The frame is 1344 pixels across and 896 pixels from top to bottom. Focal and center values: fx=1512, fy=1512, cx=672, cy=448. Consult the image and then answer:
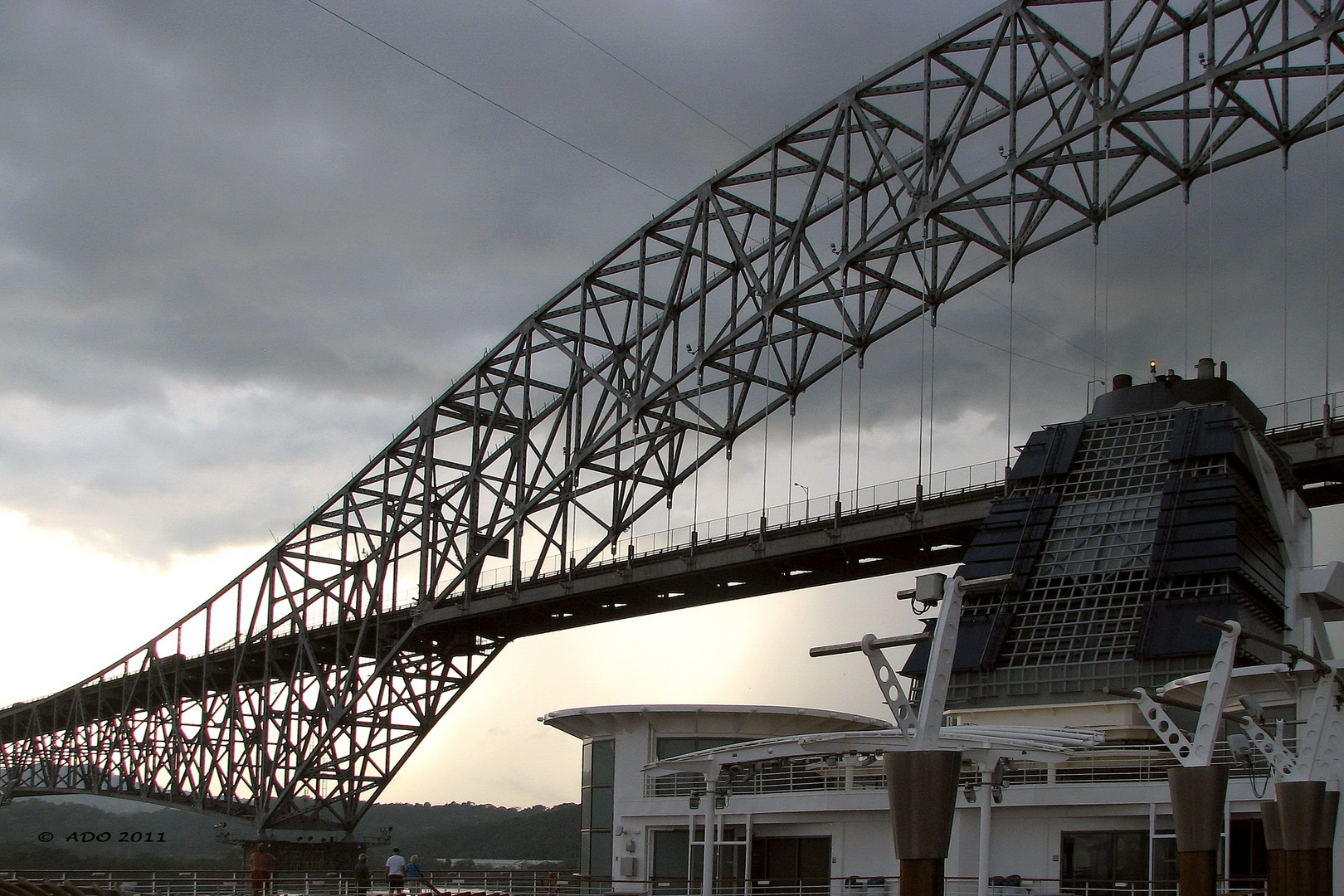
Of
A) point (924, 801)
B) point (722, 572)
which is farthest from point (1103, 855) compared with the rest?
point (722, 572)

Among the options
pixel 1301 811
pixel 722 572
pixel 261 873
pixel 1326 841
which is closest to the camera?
pixel 1301 811

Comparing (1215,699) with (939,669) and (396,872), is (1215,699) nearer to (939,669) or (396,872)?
(939,669)

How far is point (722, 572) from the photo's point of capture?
62.3 metres

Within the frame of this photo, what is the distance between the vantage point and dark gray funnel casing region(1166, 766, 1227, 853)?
21250 mm

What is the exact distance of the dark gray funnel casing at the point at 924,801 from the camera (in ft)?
53.1

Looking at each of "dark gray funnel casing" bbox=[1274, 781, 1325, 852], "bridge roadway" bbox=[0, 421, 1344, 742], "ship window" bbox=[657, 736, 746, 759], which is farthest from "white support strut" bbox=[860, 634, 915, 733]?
"bridge roadway" bbox=[0, 421, 1344, 742]

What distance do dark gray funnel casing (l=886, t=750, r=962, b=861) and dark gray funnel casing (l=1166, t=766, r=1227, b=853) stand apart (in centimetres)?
667

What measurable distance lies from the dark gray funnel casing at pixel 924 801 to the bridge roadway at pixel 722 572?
106 feet

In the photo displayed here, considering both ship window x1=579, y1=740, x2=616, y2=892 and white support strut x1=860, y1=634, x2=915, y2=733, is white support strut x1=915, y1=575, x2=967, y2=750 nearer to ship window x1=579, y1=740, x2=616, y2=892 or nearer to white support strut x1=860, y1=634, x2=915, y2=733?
white support strut x1=860, y1=634, x2=915, y2=733

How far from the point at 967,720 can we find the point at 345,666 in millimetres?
49973

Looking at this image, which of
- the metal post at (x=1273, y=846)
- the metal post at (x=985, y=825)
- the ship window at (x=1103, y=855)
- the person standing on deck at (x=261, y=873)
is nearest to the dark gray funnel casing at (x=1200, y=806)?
the metal post at (x=1273, y=846)

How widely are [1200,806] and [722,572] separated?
4135cm

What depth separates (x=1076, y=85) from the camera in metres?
46.2

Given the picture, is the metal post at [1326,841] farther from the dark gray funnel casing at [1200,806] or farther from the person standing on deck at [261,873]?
the person standing on deck at [261,873]
